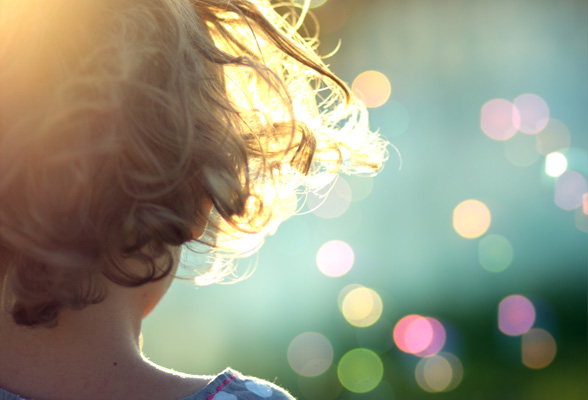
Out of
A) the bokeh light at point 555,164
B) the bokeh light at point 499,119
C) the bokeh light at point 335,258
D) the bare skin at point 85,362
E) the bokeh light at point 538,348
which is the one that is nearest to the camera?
the bare skin at point 85,362

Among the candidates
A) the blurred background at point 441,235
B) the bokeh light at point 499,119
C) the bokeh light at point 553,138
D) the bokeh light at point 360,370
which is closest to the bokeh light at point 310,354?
the blurred background at point 441,235

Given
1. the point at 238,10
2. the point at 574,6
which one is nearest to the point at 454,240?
the point at 574,6

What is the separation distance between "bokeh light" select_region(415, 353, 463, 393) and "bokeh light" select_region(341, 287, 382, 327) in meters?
0.47

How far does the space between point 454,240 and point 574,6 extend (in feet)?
6.30

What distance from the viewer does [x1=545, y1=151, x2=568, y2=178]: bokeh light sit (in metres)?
4.40

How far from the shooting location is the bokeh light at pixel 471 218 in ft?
14.8

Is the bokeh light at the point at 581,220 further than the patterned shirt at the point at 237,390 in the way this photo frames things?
Yes

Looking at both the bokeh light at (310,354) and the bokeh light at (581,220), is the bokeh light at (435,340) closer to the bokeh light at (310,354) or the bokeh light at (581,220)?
the bokeh light at (310,354)

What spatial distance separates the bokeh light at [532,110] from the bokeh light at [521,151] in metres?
0.07

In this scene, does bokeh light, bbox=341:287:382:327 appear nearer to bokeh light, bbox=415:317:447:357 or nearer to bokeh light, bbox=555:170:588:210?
bokeh light, bbox=415:317:447:357

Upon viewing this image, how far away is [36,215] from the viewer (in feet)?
2.71

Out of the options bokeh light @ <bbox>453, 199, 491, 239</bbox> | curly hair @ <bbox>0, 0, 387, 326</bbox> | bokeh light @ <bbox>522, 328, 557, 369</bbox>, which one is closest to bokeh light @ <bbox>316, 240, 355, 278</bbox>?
bokeh light @ <bbox>453, 199, 491, 239</bbox>

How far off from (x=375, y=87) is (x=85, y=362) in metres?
4.32

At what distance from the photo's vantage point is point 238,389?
3.08 ft
